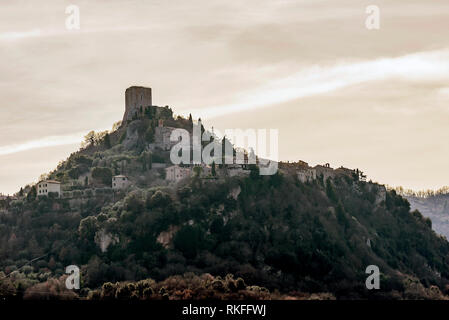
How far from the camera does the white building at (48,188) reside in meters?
155

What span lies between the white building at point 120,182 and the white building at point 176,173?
20.4 ft

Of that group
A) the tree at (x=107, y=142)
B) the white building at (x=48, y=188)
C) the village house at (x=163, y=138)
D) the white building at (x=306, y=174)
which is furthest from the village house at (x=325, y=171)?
the white building at (x=48, y=188)

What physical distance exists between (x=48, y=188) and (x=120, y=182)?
11052 millimetres

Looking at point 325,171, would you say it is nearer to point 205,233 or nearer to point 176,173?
point 176,173

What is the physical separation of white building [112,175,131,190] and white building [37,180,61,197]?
841cm

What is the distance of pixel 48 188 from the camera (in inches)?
6088

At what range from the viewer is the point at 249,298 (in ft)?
392

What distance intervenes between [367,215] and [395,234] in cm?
556

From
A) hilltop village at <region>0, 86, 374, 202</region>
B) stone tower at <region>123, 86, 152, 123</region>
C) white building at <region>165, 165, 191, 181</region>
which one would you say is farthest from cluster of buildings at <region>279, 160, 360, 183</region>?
stone tower at <region>123, 86, 152, 123</region>

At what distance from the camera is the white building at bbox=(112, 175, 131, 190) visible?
518ft
